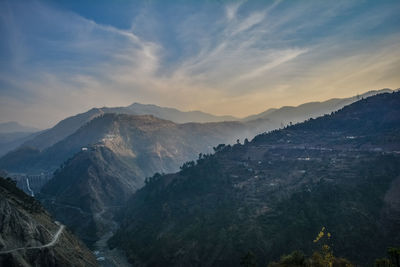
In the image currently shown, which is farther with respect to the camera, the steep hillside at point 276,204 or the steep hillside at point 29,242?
the steep hillside at point 276,204

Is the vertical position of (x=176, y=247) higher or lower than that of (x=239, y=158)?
lower

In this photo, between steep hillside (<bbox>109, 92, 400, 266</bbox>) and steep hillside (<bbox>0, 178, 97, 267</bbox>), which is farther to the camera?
steep hillside (<bbox>109, 92, 400, 266</bbox>)

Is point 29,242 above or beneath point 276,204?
above

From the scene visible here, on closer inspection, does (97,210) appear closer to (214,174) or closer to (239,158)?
(214,174)

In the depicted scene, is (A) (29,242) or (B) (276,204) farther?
(B) (276,204)

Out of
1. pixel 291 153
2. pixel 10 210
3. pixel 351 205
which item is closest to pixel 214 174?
pixel 291 153
